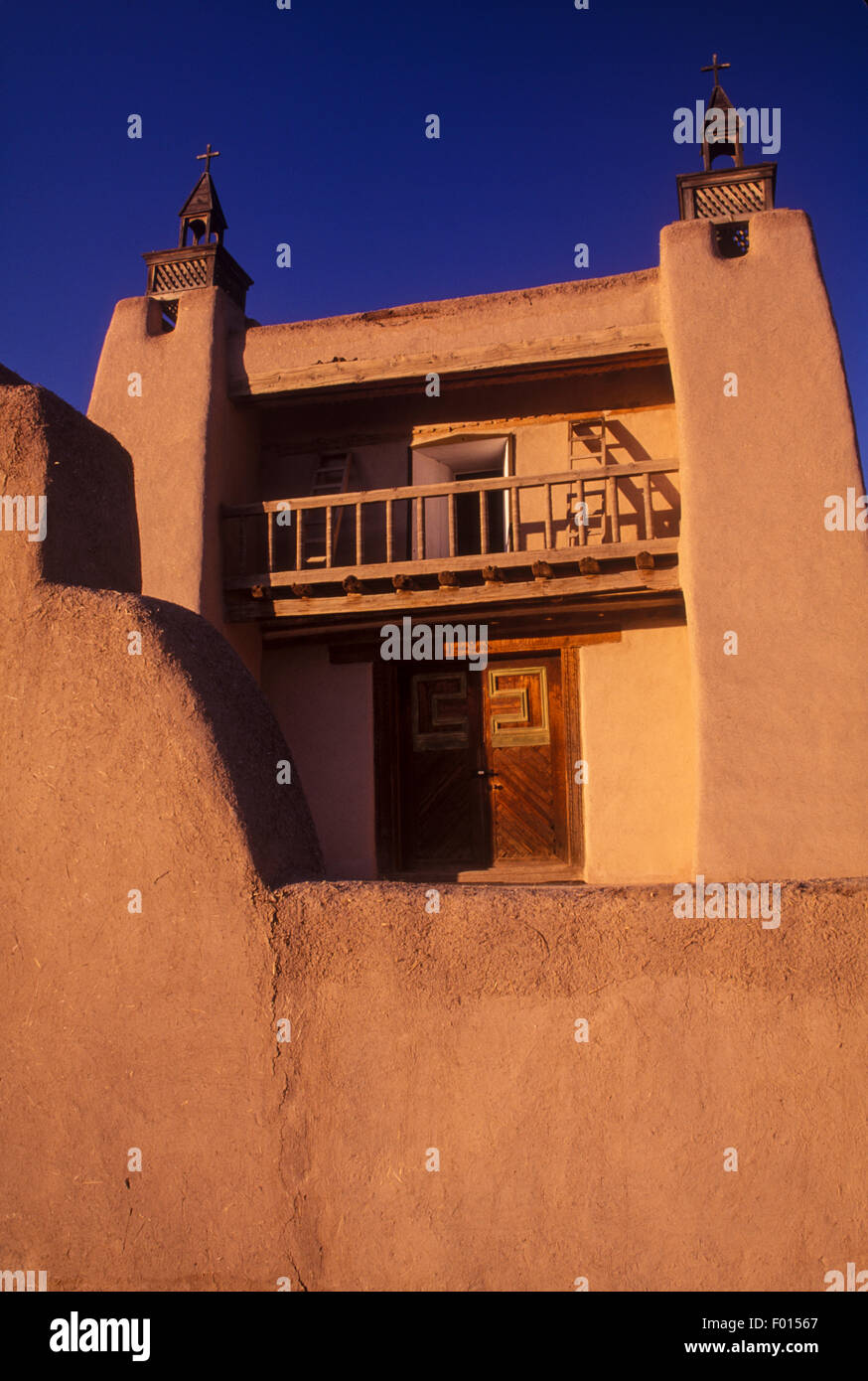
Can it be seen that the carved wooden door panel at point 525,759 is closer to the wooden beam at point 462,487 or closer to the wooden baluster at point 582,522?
the wooden baluster at point 582,522

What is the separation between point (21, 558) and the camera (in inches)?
110

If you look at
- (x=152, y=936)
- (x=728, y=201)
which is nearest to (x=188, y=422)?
(x=728, y=201)

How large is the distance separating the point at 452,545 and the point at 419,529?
0.35 meters

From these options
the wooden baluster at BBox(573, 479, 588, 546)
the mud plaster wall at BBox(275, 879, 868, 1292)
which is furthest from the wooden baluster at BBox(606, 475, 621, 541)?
the mud plaster wall at BBox(275, 879, 868, 1292)

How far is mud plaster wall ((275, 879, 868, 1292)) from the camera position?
217 centimetres

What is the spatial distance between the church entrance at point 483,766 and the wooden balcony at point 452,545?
1158mm

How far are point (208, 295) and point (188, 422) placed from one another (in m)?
1.41

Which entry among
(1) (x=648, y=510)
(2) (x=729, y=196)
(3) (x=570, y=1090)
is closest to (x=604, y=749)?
(1) (x=648, y=510)

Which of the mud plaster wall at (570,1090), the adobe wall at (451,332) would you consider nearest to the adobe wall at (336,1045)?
the mud plaster wall at (570,1090)

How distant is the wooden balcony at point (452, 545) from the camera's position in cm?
836

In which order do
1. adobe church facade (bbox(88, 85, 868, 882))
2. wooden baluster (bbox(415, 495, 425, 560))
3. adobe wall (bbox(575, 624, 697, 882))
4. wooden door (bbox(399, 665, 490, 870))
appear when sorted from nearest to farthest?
adobe church facade (bbox(88, 85, 868, 882))
adobe wall (bbox(575, 624, 697, 882))
wooden baluster (bbox(415, 495, 425, 560))
wooden door (bbox(399, 665, 490, 870))

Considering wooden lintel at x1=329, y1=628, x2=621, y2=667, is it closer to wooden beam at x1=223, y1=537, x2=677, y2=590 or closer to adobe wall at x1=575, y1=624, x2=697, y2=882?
adobe wall at x1=575, y1=624, x2=697, y2=882

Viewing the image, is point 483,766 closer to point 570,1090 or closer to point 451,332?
point 451,332

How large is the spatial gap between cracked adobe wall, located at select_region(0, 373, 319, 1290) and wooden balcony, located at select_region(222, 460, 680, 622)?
5894mm
